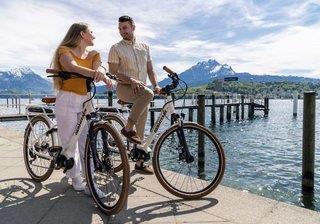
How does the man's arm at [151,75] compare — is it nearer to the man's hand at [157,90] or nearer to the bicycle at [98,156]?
the man's hand at [157,90]

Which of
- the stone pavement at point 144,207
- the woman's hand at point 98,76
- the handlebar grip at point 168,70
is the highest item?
the handlebar grip at point 168,70

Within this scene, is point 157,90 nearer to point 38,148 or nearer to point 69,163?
point 69,163

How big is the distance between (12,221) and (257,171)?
38.8ft

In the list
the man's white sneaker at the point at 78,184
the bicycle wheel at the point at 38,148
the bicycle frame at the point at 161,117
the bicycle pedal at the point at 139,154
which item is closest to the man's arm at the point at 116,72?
the bicycle frame at the point at 161,117

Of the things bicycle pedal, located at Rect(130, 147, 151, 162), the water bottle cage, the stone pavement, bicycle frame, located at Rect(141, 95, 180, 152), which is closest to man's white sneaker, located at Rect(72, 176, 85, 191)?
the stone pavement

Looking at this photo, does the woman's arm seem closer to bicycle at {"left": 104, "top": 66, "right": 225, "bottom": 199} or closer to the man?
the man

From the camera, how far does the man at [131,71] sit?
16.7 feet

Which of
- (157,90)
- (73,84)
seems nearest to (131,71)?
(157,90)

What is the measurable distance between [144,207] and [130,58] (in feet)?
6.70

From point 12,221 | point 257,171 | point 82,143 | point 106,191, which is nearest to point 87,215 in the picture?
point 106,191

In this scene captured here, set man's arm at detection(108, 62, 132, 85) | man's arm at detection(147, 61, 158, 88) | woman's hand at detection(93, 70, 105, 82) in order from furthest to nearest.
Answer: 1. man's arm at detection(147, 61, 158, 88)
2. man's arm at detection(108, 62, 132, 85)
3. woman's hand at detection(93, 70, 105, 82)

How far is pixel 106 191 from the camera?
14.5 ft

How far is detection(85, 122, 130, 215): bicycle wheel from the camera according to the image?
13.2ft

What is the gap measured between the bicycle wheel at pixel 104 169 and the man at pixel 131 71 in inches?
31.1
